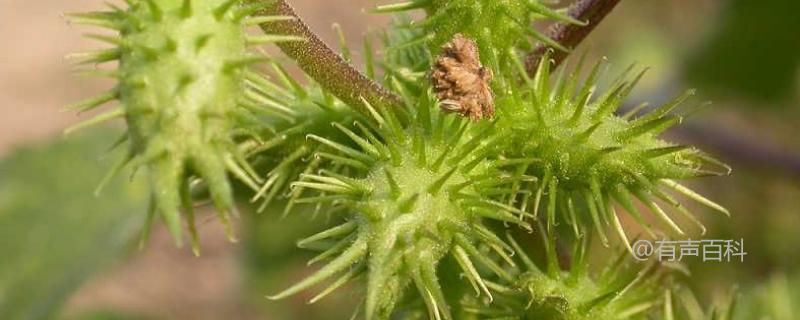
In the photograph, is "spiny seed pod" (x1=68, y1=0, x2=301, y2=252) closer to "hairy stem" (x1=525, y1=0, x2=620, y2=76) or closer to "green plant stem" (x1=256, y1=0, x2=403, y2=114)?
"green plant stem" (x1=256, y1=0, x2=403, y2=114)

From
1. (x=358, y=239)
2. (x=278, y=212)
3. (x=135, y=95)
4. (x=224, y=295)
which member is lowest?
(x=224, y=295)

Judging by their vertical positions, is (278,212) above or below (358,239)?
below

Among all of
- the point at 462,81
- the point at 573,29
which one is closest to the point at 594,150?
the point at 462,81

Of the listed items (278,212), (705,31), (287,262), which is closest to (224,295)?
(287,262)

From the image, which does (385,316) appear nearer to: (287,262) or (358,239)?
(358,239)

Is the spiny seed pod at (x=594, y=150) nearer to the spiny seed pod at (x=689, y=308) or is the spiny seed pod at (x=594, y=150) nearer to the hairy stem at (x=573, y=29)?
the hairy stem at (x=573, y=29)

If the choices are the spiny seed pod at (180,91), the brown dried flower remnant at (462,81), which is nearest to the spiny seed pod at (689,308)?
the brown dried flower remnant at (462,81)

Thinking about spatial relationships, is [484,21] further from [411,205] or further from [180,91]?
[180,91]
